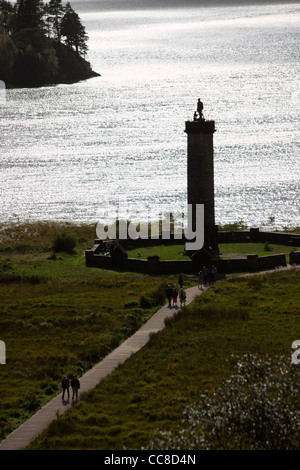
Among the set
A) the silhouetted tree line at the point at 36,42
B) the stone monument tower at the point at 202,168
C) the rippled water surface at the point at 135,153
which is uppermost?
the silhouetted tree line at the point at 36,42

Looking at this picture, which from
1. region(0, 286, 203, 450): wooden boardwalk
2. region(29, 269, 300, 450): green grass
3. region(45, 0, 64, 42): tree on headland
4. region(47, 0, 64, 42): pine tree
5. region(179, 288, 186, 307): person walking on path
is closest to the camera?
region(0, 286, 203, 450): wooden boardwalk

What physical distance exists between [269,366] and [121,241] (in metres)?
26.1

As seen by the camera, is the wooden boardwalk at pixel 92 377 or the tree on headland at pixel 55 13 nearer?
the wooden boardwalk at pixel 92 377

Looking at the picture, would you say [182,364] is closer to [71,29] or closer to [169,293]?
[169,293]

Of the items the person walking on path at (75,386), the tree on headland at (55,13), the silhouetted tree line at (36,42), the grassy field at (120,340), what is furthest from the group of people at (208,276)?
the tree on headland at (55,13)

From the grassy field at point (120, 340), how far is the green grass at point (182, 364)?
41mm

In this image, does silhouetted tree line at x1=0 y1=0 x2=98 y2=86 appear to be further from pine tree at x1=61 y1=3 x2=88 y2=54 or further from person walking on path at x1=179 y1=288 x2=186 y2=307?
person walking on path at x1=179 y1=288 x2=186 y2=307

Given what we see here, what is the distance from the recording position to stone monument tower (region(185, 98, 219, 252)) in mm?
49688

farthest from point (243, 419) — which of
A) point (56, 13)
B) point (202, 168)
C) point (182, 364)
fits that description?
point (56, 13)

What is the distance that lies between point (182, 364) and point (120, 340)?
14.1 feet

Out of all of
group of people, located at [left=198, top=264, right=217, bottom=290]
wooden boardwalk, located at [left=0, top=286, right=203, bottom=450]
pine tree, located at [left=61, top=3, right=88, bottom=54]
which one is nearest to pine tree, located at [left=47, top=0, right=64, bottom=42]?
pine tree, located at [left=61, top=3, right=88, bottom=54]

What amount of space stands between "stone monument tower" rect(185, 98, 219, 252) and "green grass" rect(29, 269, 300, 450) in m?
6.51

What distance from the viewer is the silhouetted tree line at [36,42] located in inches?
7072

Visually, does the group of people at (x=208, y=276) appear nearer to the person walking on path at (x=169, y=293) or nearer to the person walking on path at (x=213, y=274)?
the person walking on path at (x=213, y=274)
